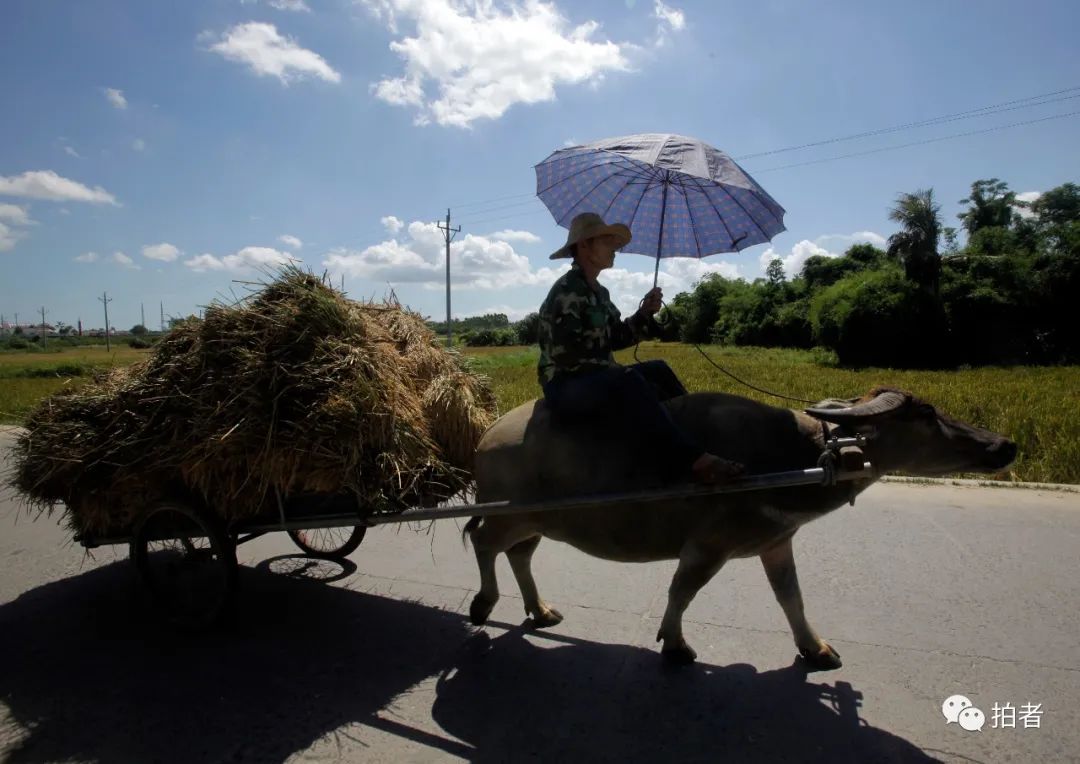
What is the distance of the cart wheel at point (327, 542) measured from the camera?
15.5ft

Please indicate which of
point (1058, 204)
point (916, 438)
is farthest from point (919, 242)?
point (916, 438)

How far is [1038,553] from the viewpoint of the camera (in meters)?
4.61

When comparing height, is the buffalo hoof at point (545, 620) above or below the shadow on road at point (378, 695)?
above

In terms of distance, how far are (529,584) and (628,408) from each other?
136cm

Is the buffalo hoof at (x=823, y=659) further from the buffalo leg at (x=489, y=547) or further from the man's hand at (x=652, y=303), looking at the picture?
the man's hand at (x=652, y=303)

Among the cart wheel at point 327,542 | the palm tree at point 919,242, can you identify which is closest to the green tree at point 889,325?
the palm tree at point 919,242

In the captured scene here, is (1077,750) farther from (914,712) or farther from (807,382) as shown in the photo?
(807,382)

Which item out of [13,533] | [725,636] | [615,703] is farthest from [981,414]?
[13,533]

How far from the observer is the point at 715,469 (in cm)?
265

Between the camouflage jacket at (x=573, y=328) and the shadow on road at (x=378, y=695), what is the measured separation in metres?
1.49

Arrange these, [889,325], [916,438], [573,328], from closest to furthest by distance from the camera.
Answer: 1. [916,438]
2. [573,328]
3. [889,325]

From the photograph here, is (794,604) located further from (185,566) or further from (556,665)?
(185,566)

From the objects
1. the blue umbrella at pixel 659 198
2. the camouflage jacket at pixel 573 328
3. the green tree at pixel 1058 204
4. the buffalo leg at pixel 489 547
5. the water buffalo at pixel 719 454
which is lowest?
the buffalo leg at pixel 489 547

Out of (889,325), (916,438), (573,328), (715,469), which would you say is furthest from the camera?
(889,325)
